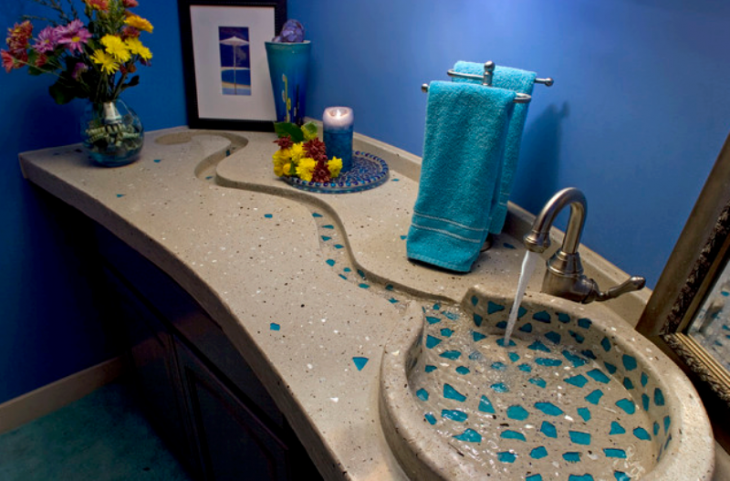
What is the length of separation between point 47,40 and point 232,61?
1.76ft

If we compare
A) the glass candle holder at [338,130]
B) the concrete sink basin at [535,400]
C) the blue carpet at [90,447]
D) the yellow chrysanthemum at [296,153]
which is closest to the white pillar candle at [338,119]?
the glass candle holder at [338,130]

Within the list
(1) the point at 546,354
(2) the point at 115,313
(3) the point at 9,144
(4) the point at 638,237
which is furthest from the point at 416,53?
(2) the point at 115,313

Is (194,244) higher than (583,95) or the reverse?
the reverse

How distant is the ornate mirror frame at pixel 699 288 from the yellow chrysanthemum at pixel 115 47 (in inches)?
48.4

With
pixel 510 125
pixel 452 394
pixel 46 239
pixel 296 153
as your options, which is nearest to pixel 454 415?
pixel 452 394

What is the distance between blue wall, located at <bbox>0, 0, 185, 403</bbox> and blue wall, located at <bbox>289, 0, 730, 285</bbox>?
77 cm

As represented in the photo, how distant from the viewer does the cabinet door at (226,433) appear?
944 mm

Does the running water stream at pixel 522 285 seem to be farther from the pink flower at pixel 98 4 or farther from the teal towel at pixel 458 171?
the pink flower at pixel 98 4

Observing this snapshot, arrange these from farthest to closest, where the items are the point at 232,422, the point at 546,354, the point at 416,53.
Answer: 1. the point at 416,53
2. the point at 232,422
3. the point at 546,354

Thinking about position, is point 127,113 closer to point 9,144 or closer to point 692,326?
point 9,144

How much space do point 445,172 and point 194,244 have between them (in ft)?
1.70

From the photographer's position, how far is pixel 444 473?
502mm

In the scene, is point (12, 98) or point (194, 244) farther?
point (12, 98)

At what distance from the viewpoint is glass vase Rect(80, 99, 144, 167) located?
1251mm
